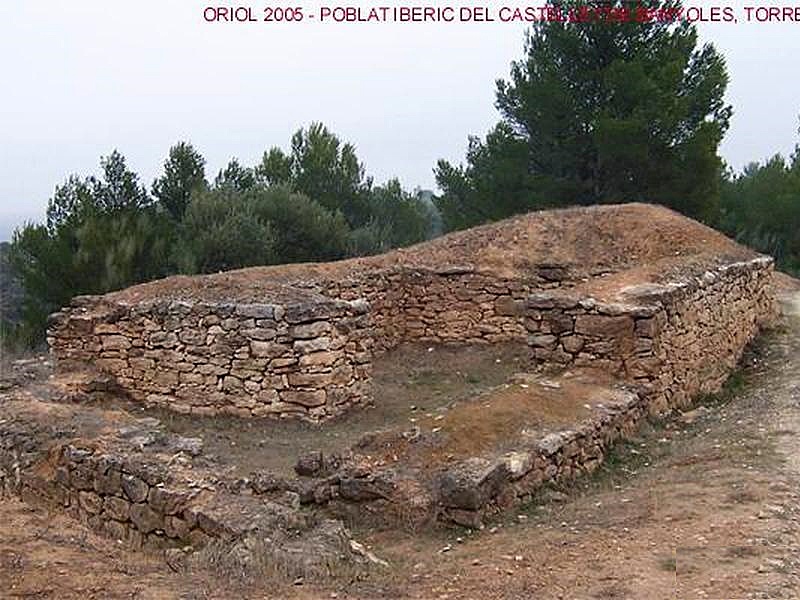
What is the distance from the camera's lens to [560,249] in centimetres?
1538

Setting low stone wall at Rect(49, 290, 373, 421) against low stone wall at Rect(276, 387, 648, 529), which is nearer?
low stone wall at Rect(276, 387, 648, 529)

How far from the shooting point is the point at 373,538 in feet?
20.7

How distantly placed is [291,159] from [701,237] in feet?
53.8

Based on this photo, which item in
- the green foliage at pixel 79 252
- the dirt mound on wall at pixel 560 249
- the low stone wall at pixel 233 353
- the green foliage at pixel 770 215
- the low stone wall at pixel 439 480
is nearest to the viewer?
the low stone wall at pixel 439 480

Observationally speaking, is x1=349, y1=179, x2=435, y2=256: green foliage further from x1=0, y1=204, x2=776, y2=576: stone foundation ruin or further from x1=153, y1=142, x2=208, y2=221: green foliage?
x1=0, y1=204, x2=776, y2=576: stone foundation ruin

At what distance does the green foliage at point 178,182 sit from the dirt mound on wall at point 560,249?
10.3 m

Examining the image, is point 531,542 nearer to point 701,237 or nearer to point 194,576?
point 194,576

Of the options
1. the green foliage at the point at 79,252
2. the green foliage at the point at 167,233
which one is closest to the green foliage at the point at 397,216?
the green foliage at the point at 167,233

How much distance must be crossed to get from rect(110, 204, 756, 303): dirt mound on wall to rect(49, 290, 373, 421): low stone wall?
2384 millimetres

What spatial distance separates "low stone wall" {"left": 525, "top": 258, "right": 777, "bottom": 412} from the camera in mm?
9336

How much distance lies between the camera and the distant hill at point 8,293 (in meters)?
21.7

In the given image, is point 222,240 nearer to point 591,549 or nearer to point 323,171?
point 323,171

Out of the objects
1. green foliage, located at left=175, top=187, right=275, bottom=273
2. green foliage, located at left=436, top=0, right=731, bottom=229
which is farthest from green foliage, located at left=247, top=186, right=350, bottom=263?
green foliage, located at left=436, top=0, right=731, bottom=229

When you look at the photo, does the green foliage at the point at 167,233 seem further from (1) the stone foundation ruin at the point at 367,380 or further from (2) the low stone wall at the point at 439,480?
(2) the low stone wall at the point at 439,480
